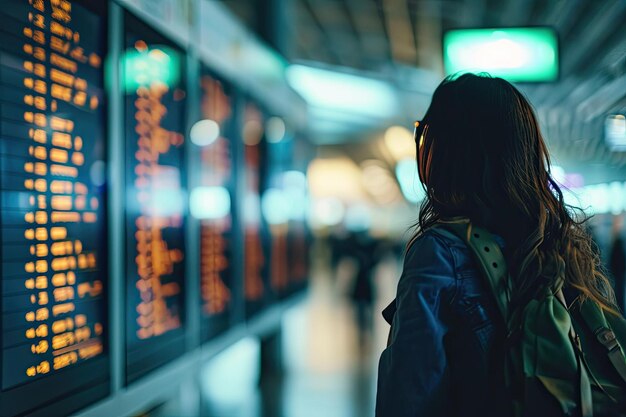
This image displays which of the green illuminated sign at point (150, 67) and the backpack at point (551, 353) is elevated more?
the green illuminated sign at point (150, 67)

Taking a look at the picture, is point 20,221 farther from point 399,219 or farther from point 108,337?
point 399,219

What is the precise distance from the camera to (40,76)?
2342mm

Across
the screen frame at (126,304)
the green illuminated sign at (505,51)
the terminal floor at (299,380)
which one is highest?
the green illuminated sign at (505,51)

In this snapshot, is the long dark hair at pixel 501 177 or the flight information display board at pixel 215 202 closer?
the long dark hair at pixel 501 177

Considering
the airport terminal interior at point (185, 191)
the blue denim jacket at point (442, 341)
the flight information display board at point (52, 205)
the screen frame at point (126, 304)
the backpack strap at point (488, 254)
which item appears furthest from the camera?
the screen frame at point (126, 304)

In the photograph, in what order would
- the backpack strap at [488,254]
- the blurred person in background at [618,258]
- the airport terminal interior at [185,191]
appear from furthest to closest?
the blurred person in background at [618,258]
the airport terminal interior at [185,191]
the backpack strap at [488,254]

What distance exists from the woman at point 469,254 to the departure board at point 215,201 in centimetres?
253

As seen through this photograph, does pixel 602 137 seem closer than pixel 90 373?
No

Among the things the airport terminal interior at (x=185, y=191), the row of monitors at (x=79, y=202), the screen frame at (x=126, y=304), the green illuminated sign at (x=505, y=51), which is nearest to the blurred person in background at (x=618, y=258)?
the airport terminal interior at (x=185, y=191)

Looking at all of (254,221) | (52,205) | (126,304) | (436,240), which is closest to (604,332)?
(436,240)

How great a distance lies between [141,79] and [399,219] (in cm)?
3443

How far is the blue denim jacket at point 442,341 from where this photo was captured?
1.46m

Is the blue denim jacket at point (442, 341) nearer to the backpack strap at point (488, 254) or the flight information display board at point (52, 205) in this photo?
the backpack strap at point (488, 254)

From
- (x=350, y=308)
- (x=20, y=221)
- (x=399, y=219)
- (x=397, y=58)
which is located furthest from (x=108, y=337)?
(x=399, y=219)
